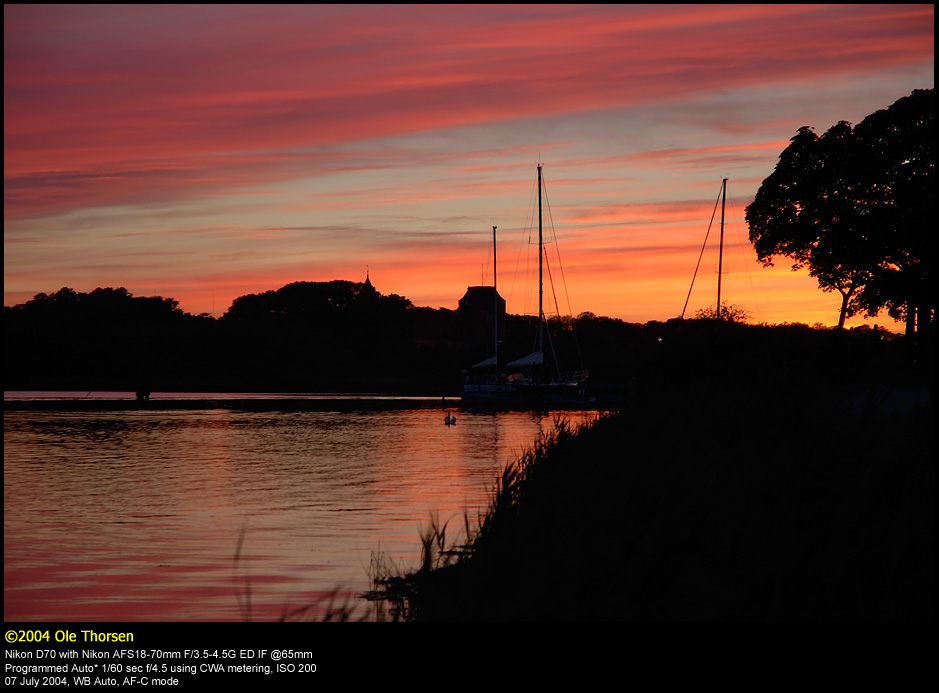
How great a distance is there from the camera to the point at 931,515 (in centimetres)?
1214

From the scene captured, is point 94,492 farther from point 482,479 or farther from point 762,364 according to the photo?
point 762,364

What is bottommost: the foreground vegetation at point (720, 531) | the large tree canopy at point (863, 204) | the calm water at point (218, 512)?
the calm water at point (218, 512)

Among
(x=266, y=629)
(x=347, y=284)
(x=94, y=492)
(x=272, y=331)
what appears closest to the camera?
(x=266, y=629)

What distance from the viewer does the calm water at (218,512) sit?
48.8ft

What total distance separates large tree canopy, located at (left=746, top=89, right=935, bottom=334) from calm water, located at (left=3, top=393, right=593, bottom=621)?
19755 mm

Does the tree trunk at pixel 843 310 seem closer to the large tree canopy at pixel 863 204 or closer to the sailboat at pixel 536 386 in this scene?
the large tree canopy at pixel 863 204

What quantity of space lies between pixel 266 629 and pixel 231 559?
29.4 feet

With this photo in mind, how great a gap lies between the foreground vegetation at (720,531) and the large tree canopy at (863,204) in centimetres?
3389

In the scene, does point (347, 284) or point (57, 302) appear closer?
point (57, 302)

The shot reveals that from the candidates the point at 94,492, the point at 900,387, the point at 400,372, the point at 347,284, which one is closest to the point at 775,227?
the point at 900,387

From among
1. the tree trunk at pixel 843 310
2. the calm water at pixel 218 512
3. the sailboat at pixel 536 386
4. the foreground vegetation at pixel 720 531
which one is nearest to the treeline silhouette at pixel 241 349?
the sailboat at pixel 536 386

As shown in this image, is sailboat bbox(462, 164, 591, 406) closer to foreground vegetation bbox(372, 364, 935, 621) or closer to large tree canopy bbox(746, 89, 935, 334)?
large tree canopy bbox(746, 89, 935, 334)

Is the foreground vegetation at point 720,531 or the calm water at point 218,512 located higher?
the foreground vegetation at point 720,531

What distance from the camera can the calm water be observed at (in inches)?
586
